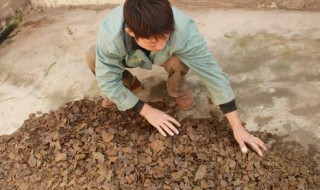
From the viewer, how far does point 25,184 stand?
217 centimetres

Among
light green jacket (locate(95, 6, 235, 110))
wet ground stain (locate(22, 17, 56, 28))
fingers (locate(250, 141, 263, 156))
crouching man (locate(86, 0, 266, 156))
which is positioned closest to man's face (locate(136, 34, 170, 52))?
crouching man (locate(86, 0, 266, 156))

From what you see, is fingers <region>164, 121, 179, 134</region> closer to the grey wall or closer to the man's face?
the man's face

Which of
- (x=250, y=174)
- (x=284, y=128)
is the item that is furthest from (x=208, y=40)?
(x=250, y=174)

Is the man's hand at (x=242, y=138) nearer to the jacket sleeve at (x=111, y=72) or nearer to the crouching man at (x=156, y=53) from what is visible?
the crouching man at (x=156, y=53)

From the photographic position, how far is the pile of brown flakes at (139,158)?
1.99 meters

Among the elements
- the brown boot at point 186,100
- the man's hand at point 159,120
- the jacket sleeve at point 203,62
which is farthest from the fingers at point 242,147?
the brown boot at point 186,100

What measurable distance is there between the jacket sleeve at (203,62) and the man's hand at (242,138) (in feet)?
0.38

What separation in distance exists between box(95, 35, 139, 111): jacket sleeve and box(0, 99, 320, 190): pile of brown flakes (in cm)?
25

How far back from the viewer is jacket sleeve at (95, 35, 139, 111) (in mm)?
1956

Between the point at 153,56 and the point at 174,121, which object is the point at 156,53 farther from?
the point at 174,121

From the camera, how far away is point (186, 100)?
2.39 m

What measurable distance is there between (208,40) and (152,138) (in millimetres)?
1081

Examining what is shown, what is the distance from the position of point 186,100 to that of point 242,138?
0.48 meters

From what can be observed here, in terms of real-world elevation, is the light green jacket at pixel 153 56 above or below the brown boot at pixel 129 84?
above
